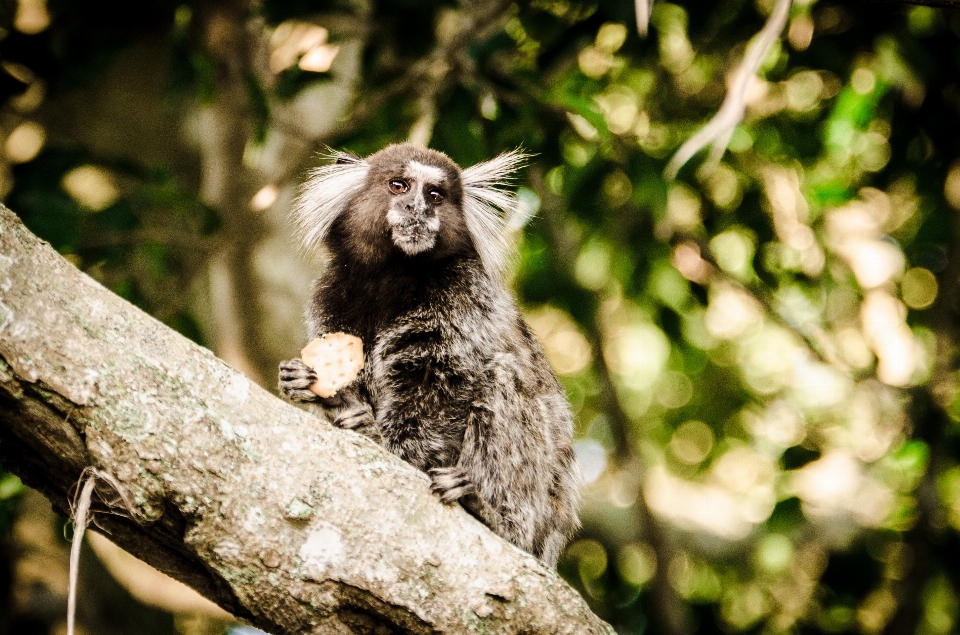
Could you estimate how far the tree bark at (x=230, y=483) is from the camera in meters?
1.70

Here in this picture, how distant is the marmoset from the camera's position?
8.63 feet

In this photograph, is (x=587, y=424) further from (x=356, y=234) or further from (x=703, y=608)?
(x=356, y=234)

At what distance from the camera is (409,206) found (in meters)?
2.86

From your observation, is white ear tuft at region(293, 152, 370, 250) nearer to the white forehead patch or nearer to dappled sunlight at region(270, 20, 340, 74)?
the white forehead patch

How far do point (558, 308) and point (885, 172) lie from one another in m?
1.78

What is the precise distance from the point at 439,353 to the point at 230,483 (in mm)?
1042

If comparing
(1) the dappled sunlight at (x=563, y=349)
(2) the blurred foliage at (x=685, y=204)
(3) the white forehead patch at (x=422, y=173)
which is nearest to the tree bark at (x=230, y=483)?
(3) the white forehead patch at (x=422, y=173)

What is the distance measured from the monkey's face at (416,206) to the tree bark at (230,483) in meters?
0.97

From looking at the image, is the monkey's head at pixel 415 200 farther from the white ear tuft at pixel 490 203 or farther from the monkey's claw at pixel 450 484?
the monkey's claw at pixel 450 484

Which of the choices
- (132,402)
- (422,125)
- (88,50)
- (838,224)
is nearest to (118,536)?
(132,402)

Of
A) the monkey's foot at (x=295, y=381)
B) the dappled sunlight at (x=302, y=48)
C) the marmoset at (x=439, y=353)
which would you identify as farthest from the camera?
the dappled sunlight at (x=302, y=48)

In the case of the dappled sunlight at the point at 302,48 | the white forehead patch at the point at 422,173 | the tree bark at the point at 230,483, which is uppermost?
the dappled sunlight at the point at 302,48

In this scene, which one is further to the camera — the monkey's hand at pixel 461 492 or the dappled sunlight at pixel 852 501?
the dappled sunlight at pixel 852 501

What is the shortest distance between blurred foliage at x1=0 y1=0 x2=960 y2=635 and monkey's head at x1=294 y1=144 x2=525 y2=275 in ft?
0.69
